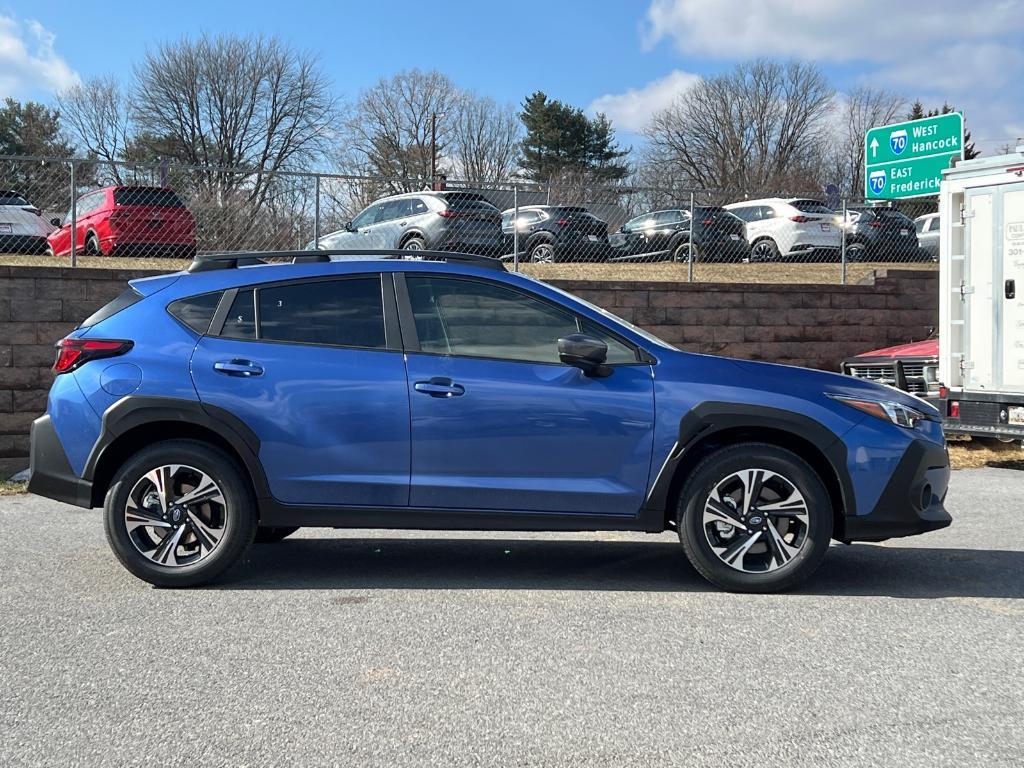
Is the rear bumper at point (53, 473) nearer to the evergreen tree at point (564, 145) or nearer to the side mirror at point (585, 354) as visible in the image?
the side mirror at point (585, 354)

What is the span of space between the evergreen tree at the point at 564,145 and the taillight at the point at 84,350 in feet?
200

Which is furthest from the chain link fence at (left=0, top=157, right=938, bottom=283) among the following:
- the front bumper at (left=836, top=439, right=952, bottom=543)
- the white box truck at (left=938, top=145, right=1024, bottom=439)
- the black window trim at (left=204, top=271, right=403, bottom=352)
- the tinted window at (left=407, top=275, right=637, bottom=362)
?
the front bumper at (left=836, top=439, right=952, bottom=543)

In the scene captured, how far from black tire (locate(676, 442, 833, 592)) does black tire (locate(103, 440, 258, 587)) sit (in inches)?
88.4

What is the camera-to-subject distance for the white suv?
17.5 m

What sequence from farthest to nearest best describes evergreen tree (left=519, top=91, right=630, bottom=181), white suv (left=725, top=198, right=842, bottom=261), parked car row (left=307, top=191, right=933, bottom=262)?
1. evergreen tree (left=519, top=91, right=630, bottom=181)
2. white suv (left=725, top=198, right=842, bottom=261)
3. parked car row (left=307, top=191, right=933, bottom=262)

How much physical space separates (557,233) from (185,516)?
32.2ft

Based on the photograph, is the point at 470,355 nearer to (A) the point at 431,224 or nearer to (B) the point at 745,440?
(B) the point at 745,440

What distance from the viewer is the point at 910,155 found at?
21219 mm

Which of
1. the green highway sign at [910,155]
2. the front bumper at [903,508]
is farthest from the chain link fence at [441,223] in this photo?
the front bumper at [903,508]

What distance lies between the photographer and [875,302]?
15375mm

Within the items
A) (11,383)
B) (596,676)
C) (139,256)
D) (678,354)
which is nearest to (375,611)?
(596,676)

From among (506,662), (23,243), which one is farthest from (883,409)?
(23,243)

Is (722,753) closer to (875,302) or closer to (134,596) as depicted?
(134,596)

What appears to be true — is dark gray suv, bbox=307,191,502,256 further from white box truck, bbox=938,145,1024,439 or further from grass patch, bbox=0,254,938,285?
white box truck, bbox=938,145,1024,439
